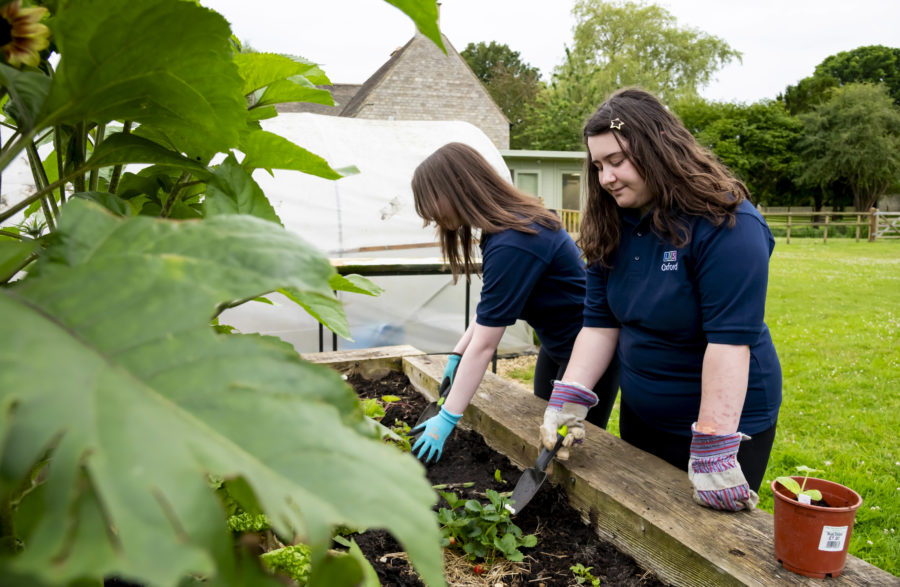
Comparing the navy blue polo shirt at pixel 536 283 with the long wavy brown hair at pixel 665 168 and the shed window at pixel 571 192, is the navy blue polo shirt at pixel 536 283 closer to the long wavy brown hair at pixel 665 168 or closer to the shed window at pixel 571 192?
the long wavy brown hair at pixel 665 168

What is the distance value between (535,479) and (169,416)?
5.43 feet

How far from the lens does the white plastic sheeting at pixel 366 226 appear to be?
5.57 metres

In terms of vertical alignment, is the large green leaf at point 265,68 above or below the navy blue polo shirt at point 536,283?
above

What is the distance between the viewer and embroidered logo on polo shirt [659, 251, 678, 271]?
177cm

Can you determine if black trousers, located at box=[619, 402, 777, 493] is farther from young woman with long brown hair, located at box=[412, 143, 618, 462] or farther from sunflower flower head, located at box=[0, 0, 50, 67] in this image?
sunflower flower head, located at box=[0, 0, 50, 67]

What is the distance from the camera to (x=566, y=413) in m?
1.97

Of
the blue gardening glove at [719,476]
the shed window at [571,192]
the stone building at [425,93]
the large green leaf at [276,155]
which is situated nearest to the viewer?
the large green leaf at [276,155]

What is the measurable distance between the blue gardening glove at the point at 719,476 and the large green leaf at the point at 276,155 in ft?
3.88

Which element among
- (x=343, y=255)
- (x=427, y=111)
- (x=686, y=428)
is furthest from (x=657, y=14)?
(x=686, y=428)

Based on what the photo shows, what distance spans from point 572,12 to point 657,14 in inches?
Result: 209

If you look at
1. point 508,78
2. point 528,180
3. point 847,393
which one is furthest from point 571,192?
point 508,78

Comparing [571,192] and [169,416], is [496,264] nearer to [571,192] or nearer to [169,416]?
[169,416]

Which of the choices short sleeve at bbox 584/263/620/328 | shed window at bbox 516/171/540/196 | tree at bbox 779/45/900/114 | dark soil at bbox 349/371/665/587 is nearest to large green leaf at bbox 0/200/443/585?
dark soil at bbox 349/371/665/587

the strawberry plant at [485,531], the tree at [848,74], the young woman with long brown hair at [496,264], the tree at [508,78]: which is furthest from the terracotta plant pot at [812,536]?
the tree at [848,74]
